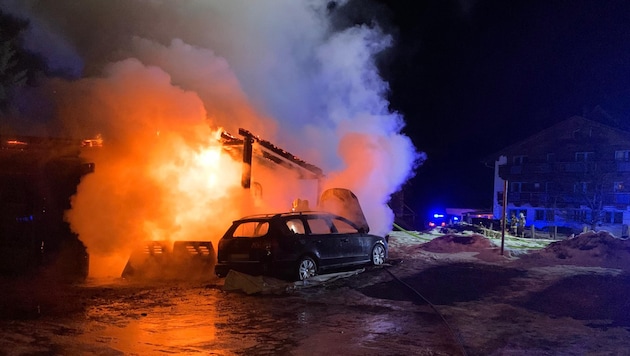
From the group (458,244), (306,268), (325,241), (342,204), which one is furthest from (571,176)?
(306,268)

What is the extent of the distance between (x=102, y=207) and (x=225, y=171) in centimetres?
397

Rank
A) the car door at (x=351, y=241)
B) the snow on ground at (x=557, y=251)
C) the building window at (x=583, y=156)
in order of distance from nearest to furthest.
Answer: the car door at (x=351, y=241), the snow on ground at (x=557, y=251), the building window at (x=583, y=156)

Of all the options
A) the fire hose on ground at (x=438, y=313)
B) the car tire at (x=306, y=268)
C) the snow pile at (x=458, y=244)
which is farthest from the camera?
the snow pile at (x=458, y=244)

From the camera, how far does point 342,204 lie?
18.0 metres

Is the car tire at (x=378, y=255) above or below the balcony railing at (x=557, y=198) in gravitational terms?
below

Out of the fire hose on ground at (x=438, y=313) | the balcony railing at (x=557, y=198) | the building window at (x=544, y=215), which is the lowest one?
the fire hose on ground at (x=438, y=313)

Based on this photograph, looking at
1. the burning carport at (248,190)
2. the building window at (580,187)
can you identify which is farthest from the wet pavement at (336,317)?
the building window at (580,187)

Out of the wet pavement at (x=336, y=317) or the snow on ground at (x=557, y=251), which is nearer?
the wet pavement at (x=336, y=317)

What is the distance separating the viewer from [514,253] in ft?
55.2

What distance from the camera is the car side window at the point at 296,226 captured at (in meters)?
11.3

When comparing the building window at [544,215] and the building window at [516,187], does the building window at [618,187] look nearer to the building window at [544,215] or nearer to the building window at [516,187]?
the building window at [544,215]

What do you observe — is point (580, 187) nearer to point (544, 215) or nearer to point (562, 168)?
point (562, 168)

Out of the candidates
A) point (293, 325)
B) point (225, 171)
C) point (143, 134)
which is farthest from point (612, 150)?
point (293, 325)

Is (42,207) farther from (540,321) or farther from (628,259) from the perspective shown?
(628,259)
